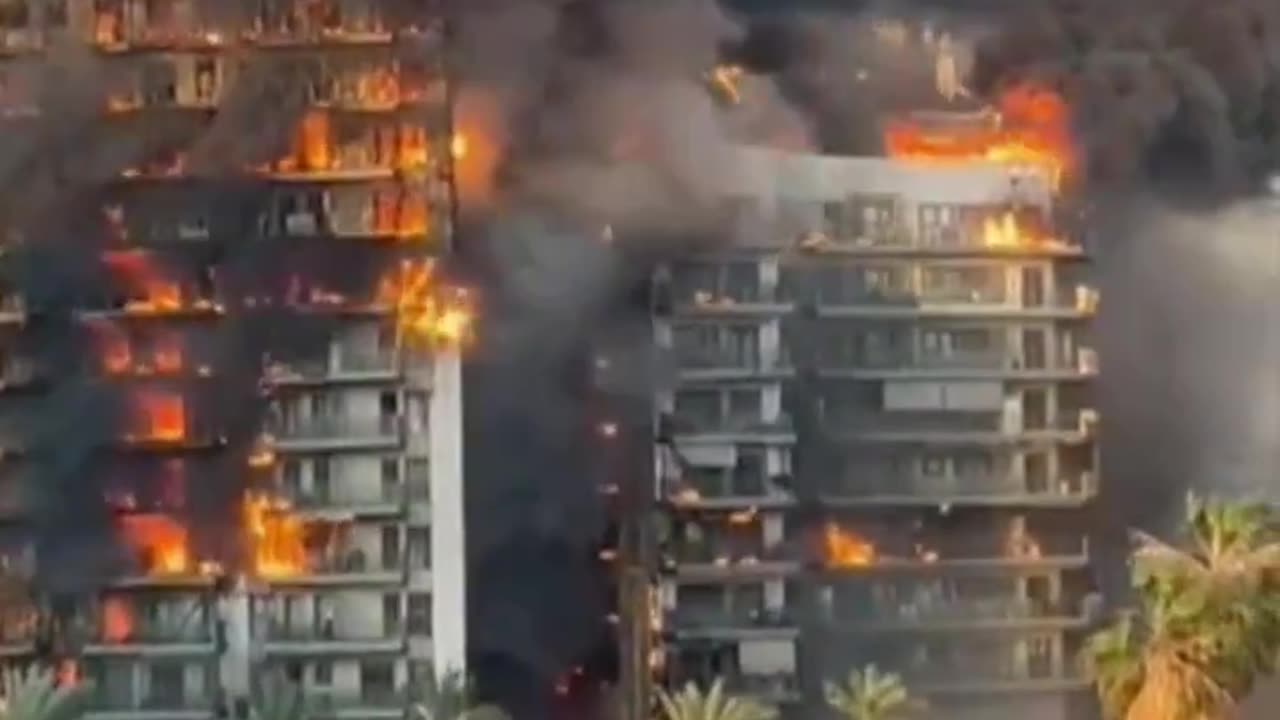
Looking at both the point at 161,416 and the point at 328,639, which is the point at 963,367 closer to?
the point at 328,639

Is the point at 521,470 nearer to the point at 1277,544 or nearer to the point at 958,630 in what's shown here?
the point at 958,630

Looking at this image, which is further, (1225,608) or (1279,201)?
(1279,201)

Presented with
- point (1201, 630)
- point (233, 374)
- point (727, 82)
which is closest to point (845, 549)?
point (1201, 630)

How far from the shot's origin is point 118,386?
16.3 feet

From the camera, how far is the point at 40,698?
464cm

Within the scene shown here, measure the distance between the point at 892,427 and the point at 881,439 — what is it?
0.12 ft

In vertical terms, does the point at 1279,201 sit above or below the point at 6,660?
above

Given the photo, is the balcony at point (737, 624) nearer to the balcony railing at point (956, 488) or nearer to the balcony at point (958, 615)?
the balcony at point (958, 615)

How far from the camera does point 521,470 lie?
4984 mm

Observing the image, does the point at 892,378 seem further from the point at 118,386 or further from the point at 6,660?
the point at 6,660

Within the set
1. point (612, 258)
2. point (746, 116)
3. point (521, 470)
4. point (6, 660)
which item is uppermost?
point (746, 116)

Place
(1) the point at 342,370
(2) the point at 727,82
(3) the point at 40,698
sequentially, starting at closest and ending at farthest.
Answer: (3) the point at 40,698, (1) the point at 342,370, (2) the point at 727,82

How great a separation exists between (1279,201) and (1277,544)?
0.81 m

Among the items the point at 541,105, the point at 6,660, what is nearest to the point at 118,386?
the point at 6,660
